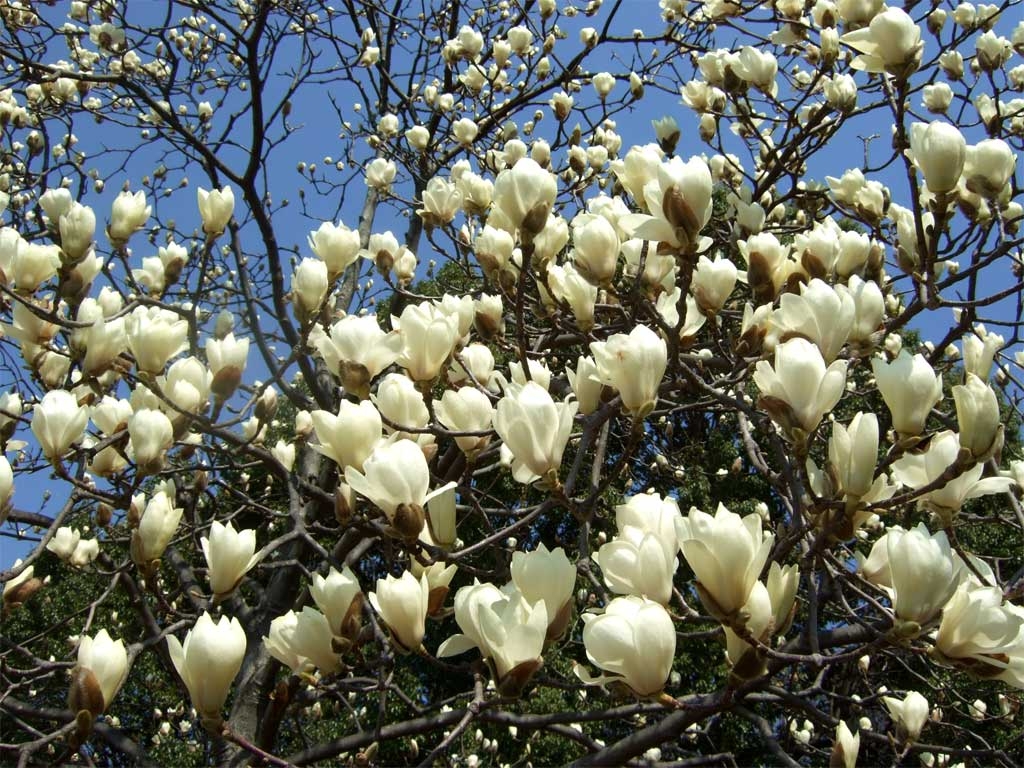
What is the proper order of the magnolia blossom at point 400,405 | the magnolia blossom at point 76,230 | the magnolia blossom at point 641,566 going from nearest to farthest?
the magnolia blossom at point 641,566
the magnolia blossom at point 400,405
the magnolia blossom at point 76,230

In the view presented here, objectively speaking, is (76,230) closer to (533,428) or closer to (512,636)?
(533,428)

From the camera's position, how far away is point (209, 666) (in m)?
1.02

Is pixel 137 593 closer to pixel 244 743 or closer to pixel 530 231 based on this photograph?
pixel 244 743

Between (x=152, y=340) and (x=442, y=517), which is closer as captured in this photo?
(x=442, y=517)

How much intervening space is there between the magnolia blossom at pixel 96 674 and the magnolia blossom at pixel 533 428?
23.0 inches

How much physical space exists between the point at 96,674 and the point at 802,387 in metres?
0.97

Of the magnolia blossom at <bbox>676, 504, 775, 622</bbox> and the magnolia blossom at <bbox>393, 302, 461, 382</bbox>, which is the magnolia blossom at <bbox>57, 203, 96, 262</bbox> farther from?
the magnolia blossom at <bbox>676, 504, 775, 622</bbox>

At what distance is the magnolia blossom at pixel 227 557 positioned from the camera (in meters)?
1.21

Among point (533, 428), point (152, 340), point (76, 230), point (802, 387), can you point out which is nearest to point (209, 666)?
point (533, 428)

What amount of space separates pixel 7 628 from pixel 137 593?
572 cm

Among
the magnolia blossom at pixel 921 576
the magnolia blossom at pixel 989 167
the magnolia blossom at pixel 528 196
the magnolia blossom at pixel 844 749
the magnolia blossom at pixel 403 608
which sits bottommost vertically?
the magnolia blossom at pixel 844 749

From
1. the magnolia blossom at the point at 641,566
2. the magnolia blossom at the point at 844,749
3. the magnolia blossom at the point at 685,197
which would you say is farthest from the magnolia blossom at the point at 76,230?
the magnolia blossom at the point at 844,749

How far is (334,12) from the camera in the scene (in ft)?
13.0

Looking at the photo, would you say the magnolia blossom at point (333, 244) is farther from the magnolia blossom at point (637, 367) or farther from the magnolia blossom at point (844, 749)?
the magnolia blossom at point (844, 749)
